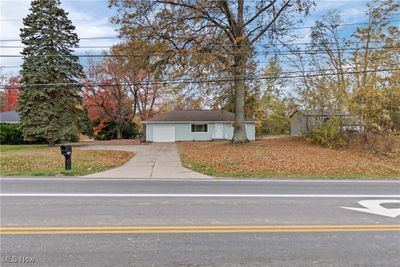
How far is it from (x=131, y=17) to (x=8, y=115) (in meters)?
30.9

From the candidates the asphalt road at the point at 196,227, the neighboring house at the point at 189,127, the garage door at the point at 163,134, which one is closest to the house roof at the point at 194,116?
the neighboring house at the point at 189,127

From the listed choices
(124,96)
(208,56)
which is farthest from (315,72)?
(124,96)

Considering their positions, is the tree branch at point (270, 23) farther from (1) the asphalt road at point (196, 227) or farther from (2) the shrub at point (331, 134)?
(1) the asphalt road at point (196, 227)

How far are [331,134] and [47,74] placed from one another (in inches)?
848

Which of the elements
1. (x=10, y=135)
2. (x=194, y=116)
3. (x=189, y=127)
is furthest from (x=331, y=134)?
(x=10, y=135)

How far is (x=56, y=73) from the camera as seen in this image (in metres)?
25.0

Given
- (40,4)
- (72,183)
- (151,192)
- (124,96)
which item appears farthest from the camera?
(124,96)

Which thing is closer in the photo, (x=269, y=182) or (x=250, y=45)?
(x=269, y=182)

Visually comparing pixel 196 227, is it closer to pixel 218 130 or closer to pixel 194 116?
pixel 218 130

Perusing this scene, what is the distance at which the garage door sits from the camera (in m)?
32.9

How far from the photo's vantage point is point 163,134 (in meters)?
33.1

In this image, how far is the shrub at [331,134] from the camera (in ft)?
64.9

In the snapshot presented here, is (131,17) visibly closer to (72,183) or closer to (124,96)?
(72,183)

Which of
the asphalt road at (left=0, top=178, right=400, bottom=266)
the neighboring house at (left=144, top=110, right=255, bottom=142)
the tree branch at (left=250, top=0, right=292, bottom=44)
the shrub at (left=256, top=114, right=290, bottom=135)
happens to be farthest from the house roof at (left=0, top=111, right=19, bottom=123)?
the asphalt road at (left=0, top=178, right=400, bottom=266)
